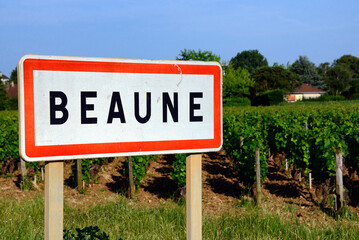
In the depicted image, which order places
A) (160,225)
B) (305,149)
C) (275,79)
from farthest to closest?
(275,79) < (305,149) < (160,225)

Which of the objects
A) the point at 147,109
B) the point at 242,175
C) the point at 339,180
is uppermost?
the point at 147,109

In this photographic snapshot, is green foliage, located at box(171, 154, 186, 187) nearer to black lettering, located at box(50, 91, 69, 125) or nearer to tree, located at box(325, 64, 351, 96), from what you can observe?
black lettering, located at box(50, 91, 69, 125)

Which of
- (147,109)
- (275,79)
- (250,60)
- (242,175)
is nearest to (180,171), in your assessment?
(242,175)

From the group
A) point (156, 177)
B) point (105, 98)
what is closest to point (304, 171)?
point (156, 177)

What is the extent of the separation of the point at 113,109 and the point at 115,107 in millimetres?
18

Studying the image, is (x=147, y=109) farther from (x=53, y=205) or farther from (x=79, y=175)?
(x=79, y=175)

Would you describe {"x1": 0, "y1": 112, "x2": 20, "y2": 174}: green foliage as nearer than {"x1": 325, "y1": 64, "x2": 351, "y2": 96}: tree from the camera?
Yes

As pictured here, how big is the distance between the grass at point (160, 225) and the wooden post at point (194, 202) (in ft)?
5.68

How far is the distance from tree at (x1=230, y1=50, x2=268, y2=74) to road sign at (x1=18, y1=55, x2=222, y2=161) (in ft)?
361

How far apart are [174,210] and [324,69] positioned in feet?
383

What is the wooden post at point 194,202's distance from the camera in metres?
2.47

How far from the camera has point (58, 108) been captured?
2.25 meters

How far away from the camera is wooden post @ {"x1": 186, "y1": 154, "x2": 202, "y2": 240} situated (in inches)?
97.4

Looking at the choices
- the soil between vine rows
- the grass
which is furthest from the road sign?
the soil between vine rows
